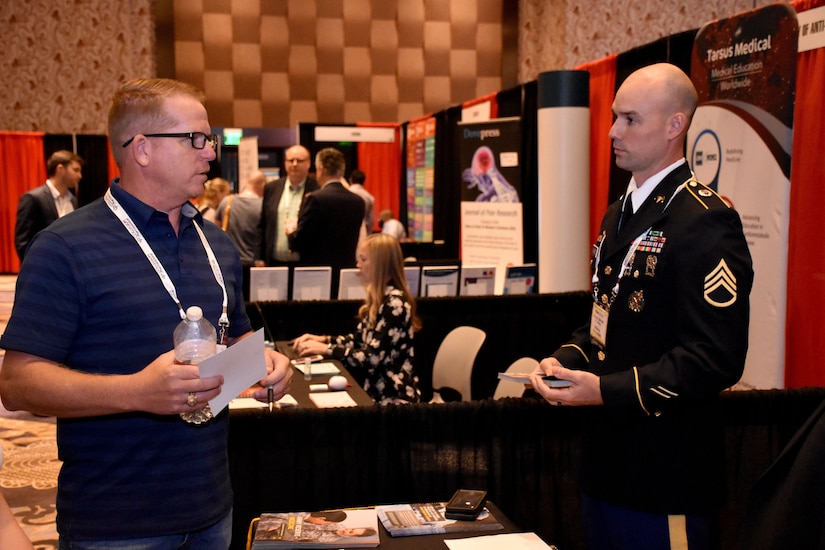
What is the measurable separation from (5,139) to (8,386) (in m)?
12.8

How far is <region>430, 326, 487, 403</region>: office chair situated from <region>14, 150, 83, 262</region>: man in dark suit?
3.33 m

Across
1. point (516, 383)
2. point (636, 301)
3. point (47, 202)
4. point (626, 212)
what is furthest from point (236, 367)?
point (47, 202)

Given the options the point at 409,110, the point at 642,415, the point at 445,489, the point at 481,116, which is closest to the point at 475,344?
the point at 445,489

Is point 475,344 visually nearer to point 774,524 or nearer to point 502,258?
point 502,258

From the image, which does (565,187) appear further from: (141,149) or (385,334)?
(141,149)

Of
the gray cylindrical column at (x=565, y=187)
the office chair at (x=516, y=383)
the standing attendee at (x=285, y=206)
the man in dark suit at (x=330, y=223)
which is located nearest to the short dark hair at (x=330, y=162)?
the man in dark suit at (x=330, y=223)

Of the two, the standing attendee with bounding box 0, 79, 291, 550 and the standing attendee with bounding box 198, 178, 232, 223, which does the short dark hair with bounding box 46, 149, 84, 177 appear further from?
the standing attendee with bounding box 0, 79, 291, 550

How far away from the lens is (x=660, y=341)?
1.72 m

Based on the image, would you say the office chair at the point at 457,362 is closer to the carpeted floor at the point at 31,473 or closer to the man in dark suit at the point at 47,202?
the carpeted floor at the point at 31,473

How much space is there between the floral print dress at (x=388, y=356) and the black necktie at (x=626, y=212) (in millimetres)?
2044

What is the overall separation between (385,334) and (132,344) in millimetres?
2346

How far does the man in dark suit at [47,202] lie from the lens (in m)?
6.58

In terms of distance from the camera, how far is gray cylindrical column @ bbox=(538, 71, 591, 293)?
550 centimetres

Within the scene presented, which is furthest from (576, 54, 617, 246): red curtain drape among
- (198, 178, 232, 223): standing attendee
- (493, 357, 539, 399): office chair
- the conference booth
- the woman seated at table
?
(198, 178, 232, 223): standing attendee
